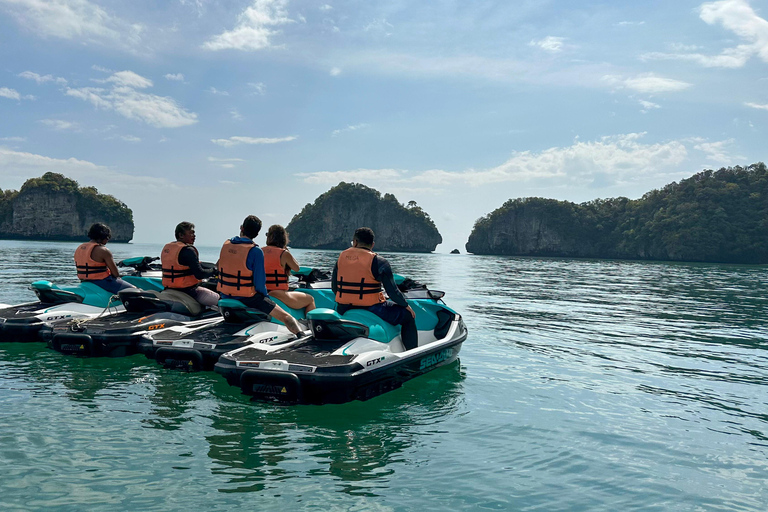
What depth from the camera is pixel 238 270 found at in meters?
8.43

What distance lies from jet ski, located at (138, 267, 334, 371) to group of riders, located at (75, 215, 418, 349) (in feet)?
0.75

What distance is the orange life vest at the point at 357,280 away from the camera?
300 inches

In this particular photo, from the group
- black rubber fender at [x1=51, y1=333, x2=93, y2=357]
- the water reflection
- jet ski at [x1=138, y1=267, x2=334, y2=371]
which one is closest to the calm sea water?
the water reflection

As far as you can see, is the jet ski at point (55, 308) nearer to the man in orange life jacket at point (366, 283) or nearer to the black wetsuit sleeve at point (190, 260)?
the black wetsuit sleeve at point (190, 260)

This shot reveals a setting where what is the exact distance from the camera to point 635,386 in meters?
8.52

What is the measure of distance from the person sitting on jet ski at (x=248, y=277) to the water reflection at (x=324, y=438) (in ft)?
6.34

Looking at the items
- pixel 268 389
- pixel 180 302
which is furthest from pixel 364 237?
pixel 180 302

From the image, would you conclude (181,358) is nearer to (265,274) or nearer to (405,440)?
(265,274)

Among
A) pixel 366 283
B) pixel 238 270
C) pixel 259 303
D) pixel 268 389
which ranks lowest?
pixel 268 389

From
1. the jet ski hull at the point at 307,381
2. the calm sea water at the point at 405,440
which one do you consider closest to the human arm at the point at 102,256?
the calm sea water at the point at 405,440

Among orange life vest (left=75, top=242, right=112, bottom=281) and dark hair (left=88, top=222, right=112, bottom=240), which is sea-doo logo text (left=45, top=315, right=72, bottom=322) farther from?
dark hair (left=88, top=222, right=112, bottom=240)

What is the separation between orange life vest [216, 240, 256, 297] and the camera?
27.6 feet

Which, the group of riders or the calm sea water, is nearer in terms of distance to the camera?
the calm sea water

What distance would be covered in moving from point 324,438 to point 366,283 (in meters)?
2.64
